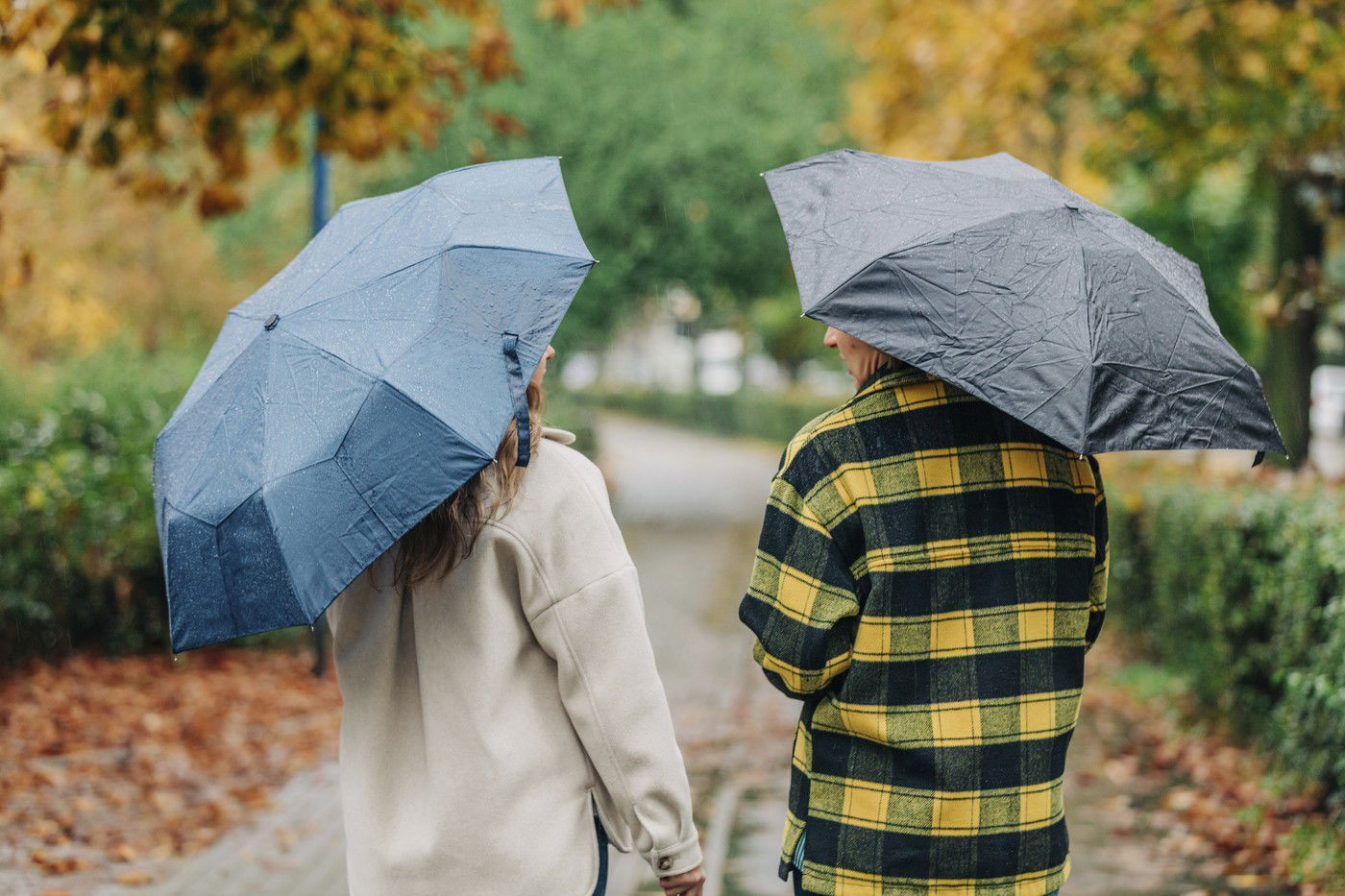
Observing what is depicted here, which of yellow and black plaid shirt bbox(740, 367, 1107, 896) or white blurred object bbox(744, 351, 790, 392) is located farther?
white blurred object bbox(744, 351, 790, 392)

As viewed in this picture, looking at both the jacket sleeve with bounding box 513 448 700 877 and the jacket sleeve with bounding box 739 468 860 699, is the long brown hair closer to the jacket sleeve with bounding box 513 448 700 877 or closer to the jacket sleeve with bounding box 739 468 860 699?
the jacket sleeve with bounding box 513 448 700 877

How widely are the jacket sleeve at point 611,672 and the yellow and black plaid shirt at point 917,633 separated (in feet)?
0.76

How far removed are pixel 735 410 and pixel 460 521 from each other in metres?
33.9

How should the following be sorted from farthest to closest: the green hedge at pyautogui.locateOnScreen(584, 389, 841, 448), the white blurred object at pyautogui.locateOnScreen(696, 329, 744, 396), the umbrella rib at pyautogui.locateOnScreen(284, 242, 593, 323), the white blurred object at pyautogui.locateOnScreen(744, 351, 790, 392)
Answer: the white blurred object at pyautogui.locateOnScreen(696, 329, 744, 396)
the white blurred object at pyautogui.locateOnScreen(744, 351, 790, 392)
the green hedge at pyautogui.locateOnScreen(584, 389, 841, 448)
the umbrella rib at pyautogui.locateOnScreen(284, 242, 593, 323)

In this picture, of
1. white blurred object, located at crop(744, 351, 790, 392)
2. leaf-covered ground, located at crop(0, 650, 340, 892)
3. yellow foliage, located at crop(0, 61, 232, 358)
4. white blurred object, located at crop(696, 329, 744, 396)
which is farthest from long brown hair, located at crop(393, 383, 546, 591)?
white blurred object, located at crop(696, 329, 744, 396)

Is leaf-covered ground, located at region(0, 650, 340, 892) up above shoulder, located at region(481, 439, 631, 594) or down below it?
below

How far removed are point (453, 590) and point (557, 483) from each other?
0.27 meters

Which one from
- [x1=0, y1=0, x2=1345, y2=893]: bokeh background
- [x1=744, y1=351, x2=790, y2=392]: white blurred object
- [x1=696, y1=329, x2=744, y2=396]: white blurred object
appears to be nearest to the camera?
[x1=0, y1=0, x2=1345, y2=893]: bokeh background

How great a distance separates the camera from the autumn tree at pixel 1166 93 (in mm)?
7762

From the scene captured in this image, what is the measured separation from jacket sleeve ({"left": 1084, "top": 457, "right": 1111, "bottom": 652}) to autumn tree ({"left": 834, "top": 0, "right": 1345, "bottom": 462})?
5.17 metres

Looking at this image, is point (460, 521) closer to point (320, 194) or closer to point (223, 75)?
point (223, 75)

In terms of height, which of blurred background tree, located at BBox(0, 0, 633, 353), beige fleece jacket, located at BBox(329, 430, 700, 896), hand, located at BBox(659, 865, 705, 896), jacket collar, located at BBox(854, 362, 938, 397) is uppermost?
blurred background tree, located at BBox(0, 0, 633, 353)

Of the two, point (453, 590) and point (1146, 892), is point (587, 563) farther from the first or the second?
point (1146, 892)

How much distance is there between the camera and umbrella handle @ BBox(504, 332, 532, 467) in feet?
6.86
